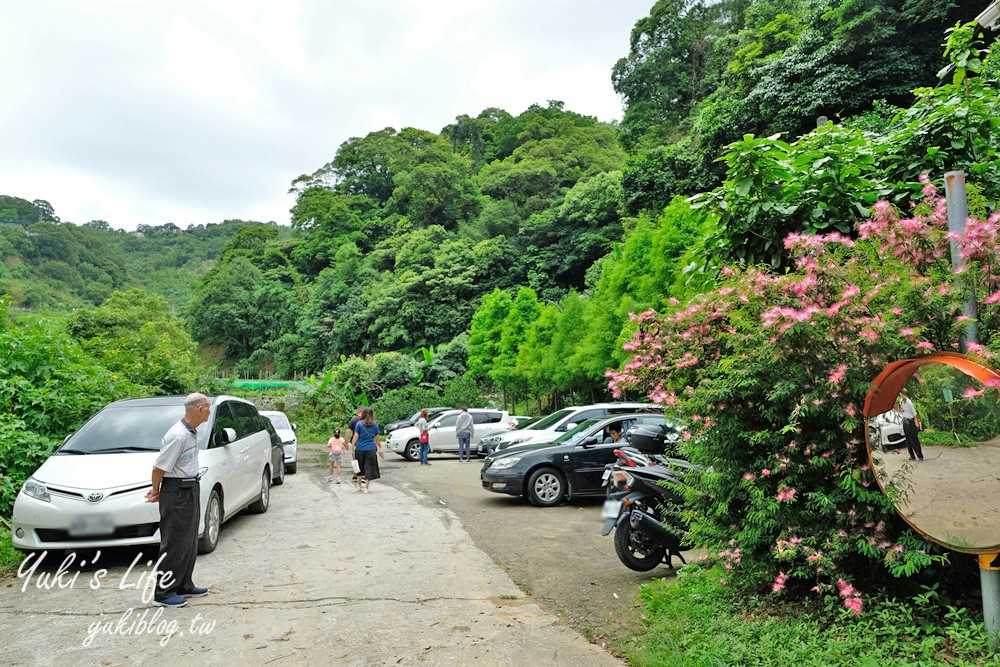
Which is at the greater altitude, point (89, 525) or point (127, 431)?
point (127, 431)

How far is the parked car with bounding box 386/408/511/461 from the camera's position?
23.3m

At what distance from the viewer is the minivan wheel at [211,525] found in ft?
24.6

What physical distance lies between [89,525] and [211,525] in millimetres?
1300

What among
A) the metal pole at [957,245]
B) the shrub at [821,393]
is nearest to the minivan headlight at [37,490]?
the shrub at [821,393]

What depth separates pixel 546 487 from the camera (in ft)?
36.9

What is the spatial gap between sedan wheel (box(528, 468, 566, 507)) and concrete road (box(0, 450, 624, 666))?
2.34m

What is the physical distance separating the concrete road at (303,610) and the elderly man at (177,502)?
194 mm

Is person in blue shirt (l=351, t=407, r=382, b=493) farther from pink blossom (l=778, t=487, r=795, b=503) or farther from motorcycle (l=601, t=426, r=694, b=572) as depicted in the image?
pink blossom (l=778, t=487, r=795, b=503)

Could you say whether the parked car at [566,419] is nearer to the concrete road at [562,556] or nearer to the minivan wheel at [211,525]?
the concrete road at [562,556]

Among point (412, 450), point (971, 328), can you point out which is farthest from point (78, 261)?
point (971, 328)

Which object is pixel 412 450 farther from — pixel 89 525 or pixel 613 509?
pixel 613 509

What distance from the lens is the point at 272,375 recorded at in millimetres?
66562

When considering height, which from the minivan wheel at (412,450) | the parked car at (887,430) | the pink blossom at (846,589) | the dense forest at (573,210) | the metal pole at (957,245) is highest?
the dense forest at (573,210)

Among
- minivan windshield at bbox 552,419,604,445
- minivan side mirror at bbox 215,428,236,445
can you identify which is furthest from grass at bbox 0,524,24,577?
minivan windshield at bbox 552,419,604,445
